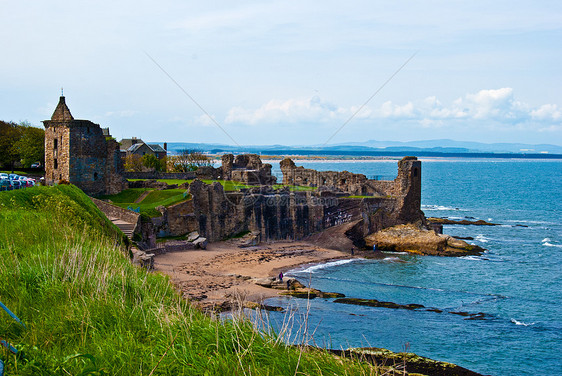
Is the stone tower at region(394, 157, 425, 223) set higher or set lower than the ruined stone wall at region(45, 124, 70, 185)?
lower

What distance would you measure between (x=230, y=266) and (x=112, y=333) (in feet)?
93.9

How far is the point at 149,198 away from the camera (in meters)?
45.1

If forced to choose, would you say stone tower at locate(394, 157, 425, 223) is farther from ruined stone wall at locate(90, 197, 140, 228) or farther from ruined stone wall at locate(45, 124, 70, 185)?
ruined stone wall at locate(45, 124, 70, 185)

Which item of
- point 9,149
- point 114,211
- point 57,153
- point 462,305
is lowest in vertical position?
point 462,305

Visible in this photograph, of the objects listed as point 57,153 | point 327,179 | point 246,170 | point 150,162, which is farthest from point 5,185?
point 150,162

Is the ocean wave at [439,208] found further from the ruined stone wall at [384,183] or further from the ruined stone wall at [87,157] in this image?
the ruined stone wall at [87,157]

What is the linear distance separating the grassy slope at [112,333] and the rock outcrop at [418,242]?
3772 cm

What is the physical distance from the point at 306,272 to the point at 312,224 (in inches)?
508

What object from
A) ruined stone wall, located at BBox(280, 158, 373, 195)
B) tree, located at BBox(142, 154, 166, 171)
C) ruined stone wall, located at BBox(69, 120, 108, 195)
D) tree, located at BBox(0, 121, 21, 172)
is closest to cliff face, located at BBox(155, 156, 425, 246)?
ruined stone wall, located at BBox(280, 158, 373, 195)

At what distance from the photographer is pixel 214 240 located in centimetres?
4600

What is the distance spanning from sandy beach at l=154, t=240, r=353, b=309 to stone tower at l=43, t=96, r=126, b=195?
31.6 ft

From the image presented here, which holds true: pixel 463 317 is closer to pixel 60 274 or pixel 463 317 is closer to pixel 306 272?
pixel 306 272

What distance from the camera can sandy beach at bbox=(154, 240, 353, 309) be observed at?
30438 millimetres

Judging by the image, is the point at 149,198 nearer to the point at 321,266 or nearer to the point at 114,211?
the point at 114,211
